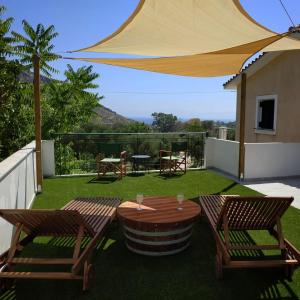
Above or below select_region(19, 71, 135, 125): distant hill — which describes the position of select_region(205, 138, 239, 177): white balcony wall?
below

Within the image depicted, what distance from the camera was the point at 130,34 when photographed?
18.9 feet

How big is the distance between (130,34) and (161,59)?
3.65 feet

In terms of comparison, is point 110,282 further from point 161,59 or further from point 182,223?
point 161,59

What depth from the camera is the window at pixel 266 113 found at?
12.0 metres

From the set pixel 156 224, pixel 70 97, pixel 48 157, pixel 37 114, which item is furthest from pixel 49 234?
pixel 70 97

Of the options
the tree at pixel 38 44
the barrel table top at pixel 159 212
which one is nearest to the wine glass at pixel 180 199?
the barrel table top at pixel 159 212

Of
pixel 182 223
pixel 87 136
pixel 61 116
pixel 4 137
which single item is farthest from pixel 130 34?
pixel 61 116

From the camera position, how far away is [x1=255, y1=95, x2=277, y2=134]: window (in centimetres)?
1202

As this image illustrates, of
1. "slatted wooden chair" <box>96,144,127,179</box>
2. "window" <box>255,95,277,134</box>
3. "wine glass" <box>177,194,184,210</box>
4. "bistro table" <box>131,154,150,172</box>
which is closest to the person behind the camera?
"wine glass" <box>177,194,184,210</box>

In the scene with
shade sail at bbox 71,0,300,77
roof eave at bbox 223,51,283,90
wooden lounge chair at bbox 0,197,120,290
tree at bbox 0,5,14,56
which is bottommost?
wooden lounge chair at bbox 0,197,120,290

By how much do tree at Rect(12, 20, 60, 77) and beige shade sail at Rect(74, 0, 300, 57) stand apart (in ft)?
33.4

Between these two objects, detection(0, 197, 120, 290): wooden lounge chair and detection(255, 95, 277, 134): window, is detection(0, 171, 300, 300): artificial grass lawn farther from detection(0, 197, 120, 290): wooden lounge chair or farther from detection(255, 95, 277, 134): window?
detection(255, 95, 277, 134): window

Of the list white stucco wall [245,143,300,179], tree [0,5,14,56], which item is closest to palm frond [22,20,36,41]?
tree [0,5,14,56]

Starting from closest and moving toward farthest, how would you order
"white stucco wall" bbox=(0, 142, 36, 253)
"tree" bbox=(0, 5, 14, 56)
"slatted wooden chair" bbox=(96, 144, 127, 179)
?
"white stucco wall" bbox=(0, 142, 36, 253), "slatted wooden chair" bbox=(96, 144, 127, 179), "tree" bbox=(0, 5, 14, 56)
